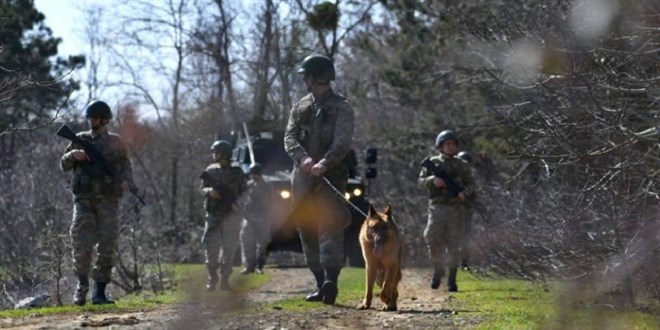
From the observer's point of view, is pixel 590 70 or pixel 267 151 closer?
pixel 590 70

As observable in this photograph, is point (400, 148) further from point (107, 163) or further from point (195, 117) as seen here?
point (107, 163)

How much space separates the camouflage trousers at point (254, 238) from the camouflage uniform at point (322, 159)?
973 centimetres

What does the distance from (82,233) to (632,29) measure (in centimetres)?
600

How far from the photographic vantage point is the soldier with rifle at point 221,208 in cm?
1628

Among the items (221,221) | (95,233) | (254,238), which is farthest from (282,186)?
(95,233)


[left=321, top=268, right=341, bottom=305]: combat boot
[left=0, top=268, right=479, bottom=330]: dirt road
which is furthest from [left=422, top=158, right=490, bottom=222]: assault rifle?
[left=321, top=268, right=341, bottom=305]: combat boot

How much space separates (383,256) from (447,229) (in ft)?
14.5

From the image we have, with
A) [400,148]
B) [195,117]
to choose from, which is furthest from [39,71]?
[195,117]

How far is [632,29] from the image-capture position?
1255 cm

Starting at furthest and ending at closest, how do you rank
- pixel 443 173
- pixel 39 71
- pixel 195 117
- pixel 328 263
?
1. pixel 195 117
2. pixel 39 71
3. pixel 443 173
4. pixel 328 263

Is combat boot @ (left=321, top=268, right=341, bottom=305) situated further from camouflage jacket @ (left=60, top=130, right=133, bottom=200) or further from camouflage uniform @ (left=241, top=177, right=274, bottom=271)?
camouflage uniform @ (left=241, top=177, right=274, bottom=271)

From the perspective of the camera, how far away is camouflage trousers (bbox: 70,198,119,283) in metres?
12.3

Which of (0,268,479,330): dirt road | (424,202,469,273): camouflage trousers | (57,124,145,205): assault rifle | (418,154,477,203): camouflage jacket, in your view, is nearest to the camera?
(0,268,479,330): dirt road

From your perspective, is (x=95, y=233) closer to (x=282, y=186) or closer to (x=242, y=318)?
(x=242, y=318)
